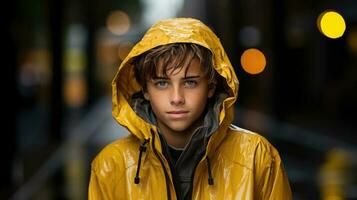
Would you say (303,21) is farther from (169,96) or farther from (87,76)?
(87,76)

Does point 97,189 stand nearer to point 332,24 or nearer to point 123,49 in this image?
point 332,24

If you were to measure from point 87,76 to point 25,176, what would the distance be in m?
21.5

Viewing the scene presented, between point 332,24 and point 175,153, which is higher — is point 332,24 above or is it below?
below

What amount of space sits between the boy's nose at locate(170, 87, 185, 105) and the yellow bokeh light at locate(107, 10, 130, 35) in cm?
4034

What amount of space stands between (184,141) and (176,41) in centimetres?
41

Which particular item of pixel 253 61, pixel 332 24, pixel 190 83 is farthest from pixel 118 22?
pixel 190 83

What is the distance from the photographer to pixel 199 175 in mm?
2602

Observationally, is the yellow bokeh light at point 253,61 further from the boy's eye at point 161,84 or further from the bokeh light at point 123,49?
the bokeh light at point 123,49

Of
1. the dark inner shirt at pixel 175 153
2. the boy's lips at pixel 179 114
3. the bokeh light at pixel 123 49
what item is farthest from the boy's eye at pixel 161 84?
the bokeh light at pixel 123 49

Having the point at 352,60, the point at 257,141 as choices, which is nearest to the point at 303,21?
the point at 352,60

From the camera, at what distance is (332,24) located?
1344 cm

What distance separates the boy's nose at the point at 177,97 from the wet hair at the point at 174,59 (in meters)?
0.07

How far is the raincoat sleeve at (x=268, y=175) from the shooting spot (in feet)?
8.64

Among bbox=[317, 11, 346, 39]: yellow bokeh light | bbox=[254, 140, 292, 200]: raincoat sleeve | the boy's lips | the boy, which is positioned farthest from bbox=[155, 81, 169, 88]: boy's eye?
bbox=[317, 11, 346, 39]: yellow bokeh light
